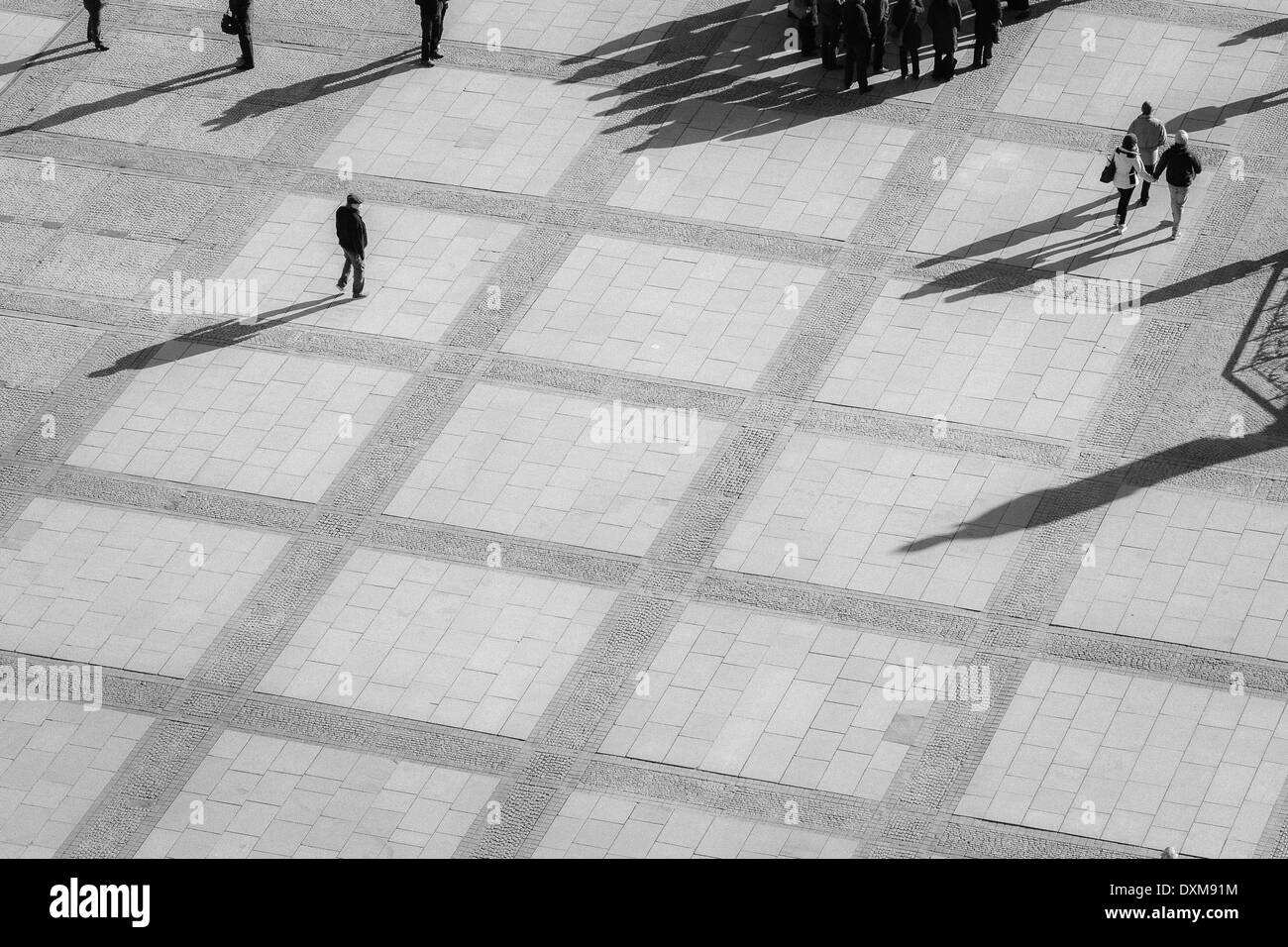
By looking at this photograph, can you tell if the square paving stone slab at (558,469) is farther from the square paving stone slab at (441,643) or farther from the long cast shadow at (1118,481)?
the long cast shadow at (1118,481)

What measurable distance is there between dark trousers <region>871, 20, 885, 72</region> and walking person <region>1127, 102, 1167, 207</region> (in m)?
4.44

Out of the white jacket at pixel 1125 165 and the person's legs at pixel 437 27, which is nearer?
the white jacket at pixel 1125 165

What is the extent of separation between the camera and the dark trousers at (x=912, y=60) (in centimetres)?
2986

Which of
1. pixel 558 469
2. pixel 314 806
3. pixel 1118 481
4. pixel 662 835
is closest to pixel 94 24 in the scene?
pixel 558 469

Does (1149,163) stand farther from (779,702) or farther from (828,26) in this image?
(779,702)

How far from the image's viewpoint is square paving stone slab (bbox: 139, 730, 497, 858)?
20.1 metres

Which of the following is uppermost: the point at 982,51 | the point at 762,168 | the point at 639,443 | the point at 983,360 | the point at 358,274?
the point at 982,51

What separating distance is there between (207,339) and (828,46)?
391 inches

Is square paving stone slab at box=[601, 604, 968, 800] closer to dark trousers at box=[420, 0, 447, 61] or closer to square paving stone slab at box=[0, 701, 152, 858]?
square paving stone slab at box=[0, 701, 152, 858]

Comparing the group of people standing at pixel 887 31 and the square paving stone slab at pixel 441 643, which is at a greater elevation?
the group of people standing at pixel 887 31

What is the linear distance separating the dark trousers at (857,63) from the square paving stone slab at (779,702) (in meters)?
10.6

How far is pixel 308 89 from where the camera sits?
3098cm

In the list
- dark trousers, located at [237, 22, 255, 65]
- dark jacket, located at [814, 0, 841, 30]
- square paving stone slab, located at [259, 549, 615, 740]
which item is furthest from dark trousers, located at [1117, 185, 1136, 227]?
dark trousers, located at [237, 22, 255, 65]

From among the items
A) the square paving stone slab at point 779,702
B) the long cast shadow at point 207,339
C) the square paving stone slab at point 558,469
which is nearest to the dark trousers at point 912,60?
the square paving stone slab at point 558,469
